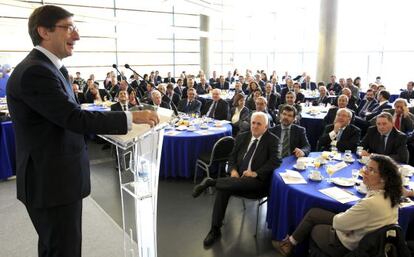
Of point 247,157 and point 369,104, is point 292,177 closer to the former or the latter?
point 247,157

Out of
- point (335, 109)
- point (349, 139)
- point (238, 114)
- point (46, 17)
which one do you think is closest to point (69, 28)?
point (46, 17)

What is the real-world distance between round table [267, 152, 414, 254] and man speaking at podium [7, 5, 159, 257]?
6.60 ft

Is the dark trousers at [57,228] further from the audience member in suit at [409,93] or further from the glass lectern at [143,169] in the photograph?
the audience member in suit at [409,93]

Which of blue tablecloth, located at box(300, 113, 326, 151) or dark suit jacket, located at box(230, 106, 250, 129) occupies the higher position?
dark suit jacket, located at box(230, 106, 250, 129)

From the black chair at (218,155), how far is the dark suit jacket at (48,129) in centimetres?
320

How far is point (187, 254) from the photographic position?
3283 mm

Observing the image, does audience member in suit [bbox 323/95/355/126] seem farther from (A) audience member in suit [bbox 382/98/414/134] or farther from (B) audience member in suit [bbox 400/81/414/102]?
(B) audience member in suit [bbox 400/81/414/102]

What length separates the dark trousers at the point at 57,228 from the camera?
1.62 m

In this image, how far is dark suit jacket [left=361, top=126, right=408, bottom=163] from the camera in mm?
3982

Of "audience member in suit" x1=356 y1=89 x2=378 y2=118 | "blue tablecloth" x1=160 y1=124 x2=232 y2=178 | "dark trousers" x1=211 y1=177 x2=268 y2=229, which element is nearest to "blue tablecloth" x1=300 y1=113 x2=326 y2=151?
"audience member in suit" x1=356 y1=89 x2=378 y2=118

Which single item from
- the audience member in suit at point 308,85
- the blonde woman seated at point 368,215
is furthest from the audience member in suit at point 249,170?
the audience member in suit at point 308,85

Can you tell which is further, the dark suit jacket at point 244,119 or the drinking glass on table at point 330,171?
the dark suit jacket at point 244,119

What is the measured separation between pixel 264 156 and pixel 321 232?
4.24 feet

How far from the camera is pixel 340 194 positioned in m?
2.92
